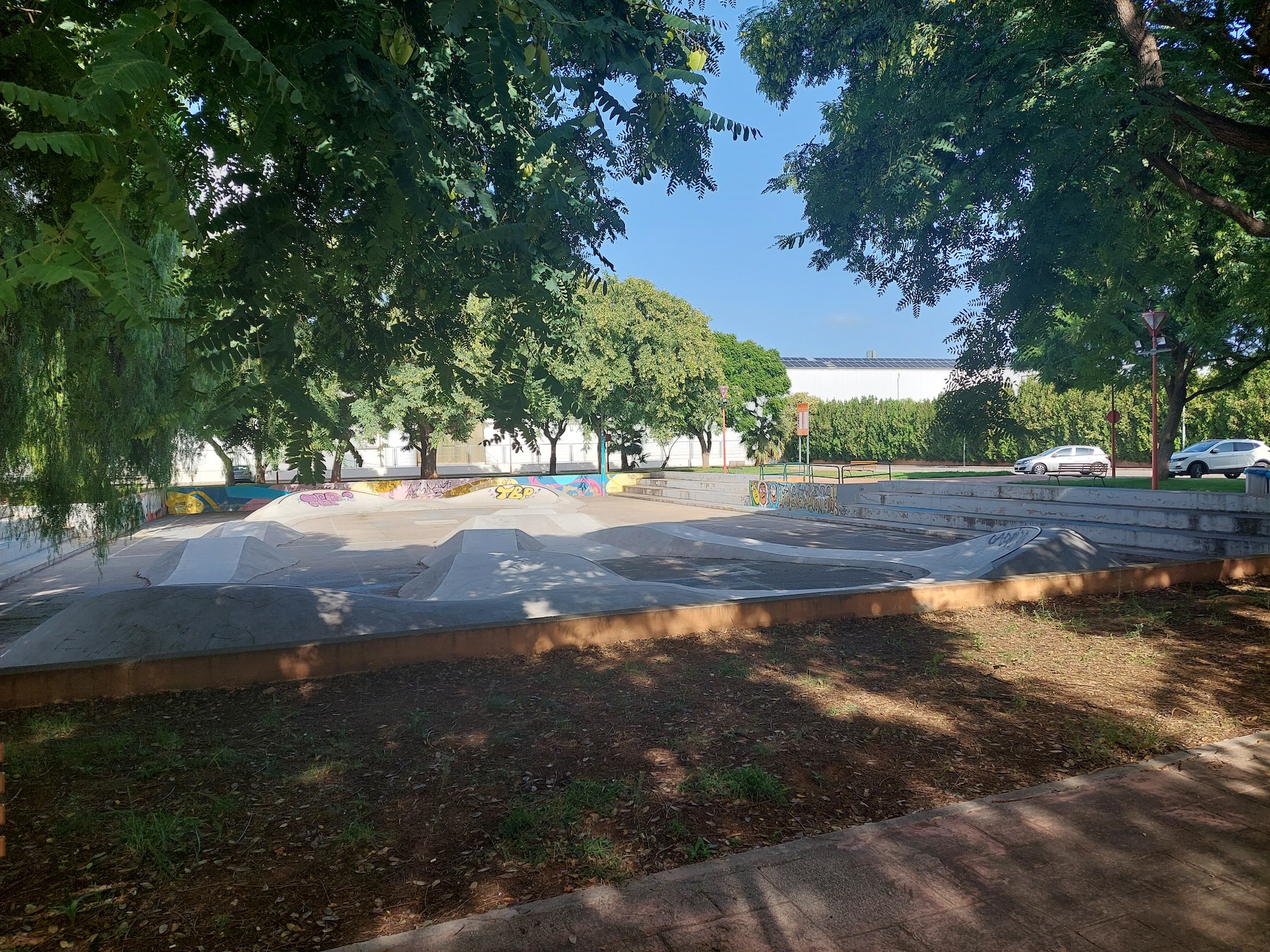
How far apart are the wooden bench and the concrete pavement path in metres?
32.0

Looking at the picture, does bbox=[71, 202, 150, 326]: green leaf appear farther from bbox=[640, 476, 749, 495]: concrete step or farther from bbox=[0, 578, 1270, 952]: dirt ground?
bbox=[640, 476, 749, 495]: concrete step

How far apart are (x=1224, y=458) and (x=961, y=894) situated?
3374 centimetres

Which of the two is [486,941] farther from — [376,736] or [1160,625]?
[1160,625]

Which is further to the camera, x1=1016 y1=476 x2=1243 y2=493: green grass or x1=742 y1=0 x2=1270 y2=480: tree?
x1=1016 y1=476 x2=1243 y2=493: green grass

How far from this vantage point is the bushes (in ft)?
112

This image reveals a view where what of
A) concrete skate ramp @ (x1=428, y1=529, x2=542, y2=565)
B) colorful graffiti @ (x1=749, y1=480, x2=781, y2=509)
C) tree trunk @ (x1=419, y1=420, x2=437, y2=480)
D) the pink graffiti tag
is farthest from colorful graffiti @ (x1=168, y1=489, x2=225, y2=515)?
colorful graffiti @ (x1=749, y1=480, x2=781, y2=509)

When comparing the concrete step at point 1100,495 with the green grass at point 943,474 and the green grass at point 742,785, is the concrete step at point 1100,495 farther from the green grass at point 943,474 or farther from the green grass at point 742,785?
the green grass at point 742,785

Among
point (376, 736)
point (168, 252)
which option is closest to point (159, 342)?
point (168, 252)

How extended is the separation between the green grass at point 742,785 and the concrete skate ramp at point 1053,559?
7.37m

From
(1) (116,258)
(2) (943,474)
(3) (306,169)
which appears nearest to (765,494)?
(2) (943,474)

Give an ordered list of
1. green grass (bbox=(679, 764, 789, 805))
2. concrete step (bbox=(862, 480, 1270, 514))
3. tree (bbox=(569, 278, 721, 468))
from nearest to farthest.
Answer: green grass (bbox=(679, 764, 789, 805)), concrete step (bbox=(862, 480, 1270, 514)), tree (bbox=(569, 278, 721, 468))

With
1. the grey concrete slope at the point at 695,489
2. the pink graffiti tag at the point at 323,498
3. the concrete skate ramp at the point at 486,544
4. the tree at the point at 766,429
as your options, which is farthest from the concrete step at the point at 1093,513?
the tree at the point at 766,429

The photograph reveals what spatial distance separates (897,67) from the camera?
1253 cm

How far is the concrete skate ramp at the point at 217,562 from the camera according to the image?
12.9 meters
